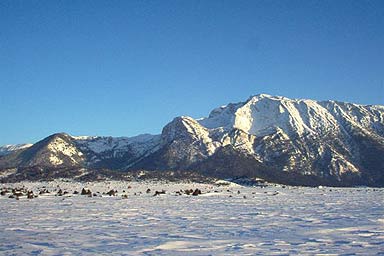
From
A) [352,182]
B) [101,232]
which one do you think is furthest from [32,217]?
[352,182]

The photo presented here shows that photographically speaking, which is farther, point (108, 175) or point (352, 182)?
point (352, 182)

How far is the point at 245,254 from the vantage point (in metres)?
11.5

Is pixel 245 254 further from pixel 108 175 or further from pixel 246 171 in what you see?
pixel 246 171

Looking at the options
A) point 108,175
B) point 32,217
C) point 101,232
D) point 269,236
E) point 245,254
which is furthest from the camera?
point 108,175

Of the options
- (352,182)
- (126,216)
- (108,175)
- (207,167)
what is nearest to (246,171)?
(207,167)

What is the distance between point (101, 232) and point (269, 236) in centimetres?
596

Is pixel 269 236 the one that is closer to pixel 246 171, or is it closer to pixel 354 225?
pixel 354 225

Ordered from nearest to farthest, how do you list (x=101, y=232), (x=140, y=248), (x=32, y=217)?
(x=140, y=248) < (x=101, y=232) < (x=32, y=217)

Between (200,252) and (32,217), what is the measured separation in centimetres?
1264

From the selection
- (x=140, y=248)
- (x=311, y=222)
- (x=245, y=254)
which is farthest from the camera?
(x=311, y=222)

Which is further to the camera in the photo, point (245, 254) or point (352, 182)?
point (352, 182)

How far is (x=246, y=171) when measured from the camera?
606 feet

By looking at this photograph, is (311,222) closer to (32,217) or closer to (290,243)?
(290,243)

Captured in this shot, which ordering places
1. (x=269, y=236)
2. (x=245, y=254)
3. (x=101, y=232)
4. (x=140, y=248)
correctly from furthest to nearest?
1. (x=101, y=232)
2. (x=269, y=236)
3. (x=140, y=248)
4. (x=245, y=254)
